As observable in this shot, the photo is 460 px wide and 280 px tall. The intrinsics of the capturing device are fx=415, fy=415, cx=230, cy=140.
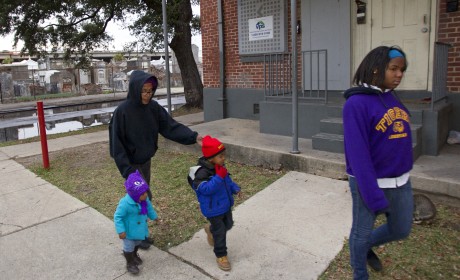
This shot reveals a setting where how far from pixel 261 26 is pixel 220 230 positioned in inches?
235

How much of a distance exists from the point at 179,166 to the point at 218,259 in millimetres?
3188

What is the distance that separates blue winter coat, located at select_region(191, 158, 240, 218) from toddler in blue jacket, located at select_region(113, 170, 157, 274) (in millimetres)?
443

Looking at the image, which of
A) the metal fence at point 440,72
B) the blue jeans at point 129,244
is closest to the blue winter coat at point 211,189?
the blue jeans at point 129,244

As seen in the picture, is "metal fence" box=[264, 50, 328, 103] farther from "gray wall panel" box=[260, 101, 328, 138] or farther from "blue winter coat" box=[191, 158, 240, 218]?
"blue winter coat" box=[191, 158, 240, 218]

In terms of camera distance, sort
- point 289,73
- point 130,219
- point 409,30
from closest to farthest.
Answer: point 130,219 < point 409,30 < point 289,73

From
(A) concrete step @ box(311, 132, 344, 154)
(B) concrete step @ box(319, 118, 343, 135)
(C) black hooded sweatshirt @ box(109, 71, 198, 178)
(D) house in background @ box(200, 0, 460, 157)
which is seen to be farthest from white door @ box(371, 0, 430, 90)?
(C) black hooded sweatshirt @ box(109, 71, 198, 178)

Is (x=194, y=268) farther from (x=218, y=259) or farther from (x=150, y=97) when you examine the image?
(x=150, y=97)

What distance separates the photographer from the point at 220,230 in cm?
326

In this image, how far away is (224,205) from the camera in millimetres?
3189

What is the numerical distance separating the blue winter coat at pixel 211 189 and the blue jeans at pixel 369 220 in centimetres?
98

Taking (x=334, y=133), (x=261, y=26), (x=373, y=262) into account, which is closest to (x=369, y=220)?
(x=373, y=262)

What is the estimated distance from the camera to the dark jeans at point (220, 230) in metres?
3.23

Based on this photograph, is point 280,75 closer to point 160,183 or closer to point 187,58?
point 160,183

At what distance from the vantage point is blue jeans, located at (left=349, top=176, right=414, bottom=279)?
255 centimetres
